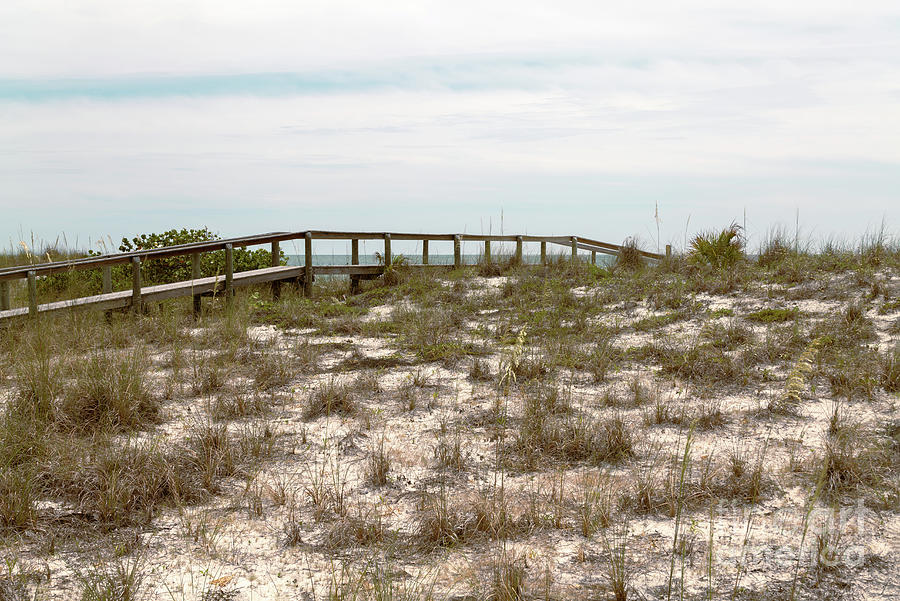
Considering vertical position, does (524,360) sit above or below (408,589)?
above

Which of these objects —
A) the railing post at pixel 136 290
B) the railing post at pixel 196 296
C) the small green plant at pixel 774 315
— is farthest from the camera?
the railing post at pixel 196 296

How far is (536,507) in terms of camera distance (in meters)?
4.25

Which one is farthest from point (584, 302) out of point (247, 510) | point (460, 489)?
point (247, 510)

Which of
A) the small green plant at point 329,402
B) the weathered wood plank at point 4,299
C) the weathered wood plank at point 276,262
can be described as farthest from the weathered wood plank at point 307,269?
the small green plant at point 329,402

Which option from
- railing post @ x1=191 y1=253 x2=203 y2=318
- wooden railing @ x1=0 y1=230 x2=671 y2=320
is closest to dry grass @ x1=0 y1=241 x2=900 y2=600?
wooden railing @ x1=0 y1=230 x2=671 y2=320

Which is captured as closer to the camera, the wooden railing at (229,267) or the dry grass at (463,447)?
the dry grass at (463,447)

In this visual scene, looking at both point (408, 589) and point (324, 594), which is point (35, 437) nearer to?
point (324, 594)

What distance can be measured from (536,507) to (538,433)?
43.1 inches

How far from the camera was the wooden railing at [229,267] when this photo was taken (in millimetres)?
9172

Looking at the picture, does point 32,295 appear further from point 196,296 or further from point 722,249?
point 722,249

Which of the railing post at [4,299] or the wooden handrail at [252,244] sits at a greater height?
the wooden handrail at [252,244]

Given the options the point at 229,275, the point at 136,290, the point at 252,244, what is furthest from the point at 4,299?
the point at 252,244

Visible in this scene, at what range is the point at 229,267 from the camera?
38.5ft

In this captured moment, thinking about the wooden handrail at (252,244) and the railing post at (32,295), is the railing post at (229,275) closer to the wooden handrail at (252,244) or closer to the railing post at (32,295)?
the wooden handrail at (252,244)
